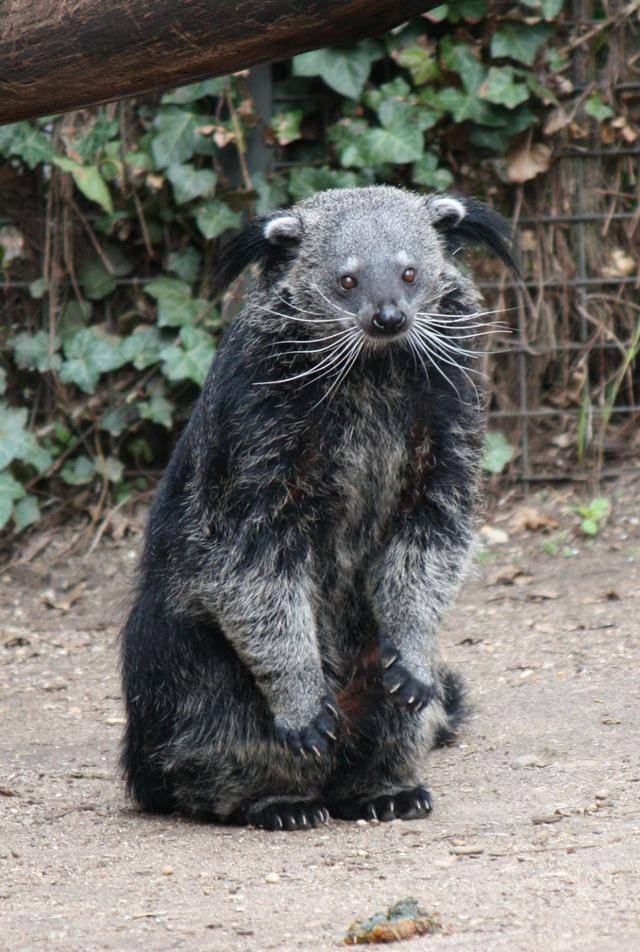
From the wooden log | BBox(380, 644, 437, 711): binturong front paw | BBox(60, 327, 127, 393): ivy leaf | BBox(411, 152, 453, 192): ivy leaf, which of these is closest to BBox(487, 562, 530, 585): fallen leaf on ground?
BBox(411, 152, 453, 192): ivy leaf

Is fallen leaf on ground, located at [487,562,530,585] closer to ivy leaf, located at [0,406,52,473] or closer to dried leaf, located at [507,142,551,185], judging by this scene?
dried leaf, located at [507,142,551,185]

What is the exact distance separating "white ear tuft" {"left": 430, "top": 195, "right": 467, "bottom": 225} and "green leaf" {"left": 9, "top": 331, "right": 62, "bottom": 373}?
152 inches

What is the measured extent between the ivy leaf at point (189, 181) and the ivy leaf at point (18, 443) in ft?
5.08

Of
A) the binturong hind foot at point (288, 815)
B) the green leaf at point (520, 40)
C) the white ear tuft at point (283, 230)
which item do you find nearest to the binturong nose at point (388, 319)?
the white ear tuft at point (283, 230)

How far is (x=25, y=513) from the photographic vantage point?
8.16 m

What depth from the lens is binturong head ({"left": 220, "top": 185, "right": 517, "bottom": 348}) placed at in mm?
4520

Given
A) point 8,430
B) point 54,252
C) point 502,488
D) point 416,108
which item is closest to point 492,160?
point 416,108

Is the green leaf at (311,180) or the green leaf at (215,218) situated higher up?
the green leaf at (311,180)

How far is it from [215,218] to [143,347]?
0.85 m

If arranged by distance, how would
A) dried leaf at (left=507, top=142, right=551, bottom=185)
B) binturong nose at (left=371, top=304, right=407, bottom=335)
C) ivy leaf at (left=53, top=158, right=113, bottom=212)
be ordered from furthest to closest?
dried leaf at (left=507, top=142, right=551, bottom=185) → ivy leaf at (left=53, top=158, right=113, bottom=212) → binturong nose at (left=371, top=304, right=407, bottom=335)

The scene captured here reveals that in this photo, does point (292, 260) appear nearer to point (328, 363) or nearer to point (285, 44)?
point (328, 363)

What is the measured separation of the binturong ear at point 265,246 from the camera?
15.6 feet

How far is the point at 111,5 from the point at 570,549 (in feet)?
15.2

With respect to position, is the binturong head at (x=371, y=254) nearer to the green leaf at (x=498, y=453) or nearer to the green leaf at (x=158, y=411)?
the green leaf at (x=498, y=453)
